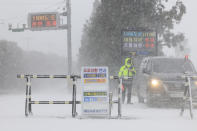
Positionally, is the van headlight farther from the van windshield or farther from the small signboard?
the small signboard

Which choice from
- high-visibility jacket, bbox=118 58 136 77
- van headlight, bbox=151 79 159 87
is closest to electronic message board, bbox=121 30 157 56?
high-visibility jacket, bbox=118 58 136 77

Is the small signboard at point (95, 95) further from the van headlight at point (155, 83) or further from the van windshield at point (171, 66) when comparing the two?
the van windshield at point (171, 66)

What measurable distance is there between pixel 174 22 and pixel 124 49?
758 inches

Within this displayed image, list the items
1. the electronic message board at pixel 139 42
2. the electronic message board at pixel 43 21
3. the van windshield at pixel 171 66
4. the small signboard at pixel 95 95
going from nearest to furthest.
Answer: the small signboard at pixel 95 95 < the van windshield at pixel 171 66 < the electronic message board at pixel 139 42 < the electronic message board at pixel 43 21

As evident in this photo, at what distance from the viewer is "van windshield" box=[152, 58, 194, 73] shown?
1516 cm

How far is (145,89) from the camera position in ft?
50.0

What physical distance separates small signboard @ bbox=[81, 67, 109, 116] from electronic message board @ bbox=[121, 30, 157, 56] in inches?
455

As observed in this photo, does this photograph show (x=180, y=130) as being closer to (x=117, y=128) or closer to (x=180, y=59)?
(x=117, y=128)

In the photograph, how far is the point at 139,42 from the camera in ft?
72.7

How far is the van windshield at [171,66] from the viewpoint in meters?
15.2

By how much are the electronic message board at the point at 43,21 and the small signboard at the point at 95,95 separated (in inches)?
1261

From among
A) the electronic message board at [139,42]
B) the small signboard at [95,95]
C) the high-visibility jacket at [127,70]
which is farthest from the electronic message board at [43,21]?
the small signboard at [95,95]

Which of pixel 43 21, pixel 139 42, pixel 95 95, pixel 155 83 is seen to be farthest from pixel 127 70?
pixel 43 21

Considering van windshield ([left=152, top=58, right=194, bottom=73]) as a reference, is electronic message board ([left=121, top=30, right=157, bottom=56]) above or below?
above
